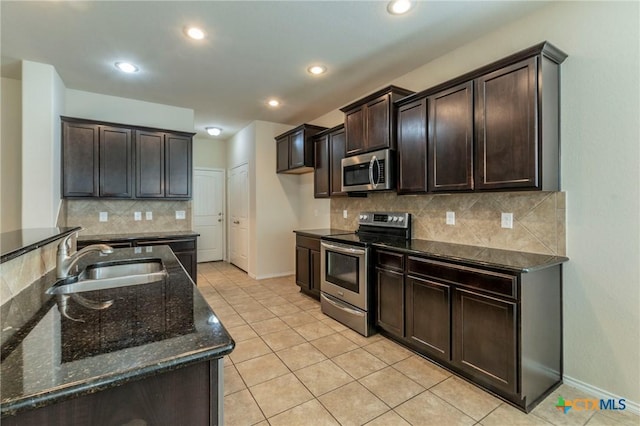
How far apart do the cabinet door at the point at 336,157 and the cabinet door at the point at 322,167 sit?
0.30 feet

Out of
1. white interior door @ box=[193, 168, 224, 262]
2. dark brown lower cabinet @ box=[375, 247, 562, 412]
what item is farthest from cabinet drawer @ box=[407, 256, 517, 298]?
white interior door @ box=[193, 168, 224, 262]

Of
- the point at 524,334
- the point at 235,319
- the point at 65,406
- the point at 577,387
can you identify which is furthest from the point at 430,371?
the point at 65,406

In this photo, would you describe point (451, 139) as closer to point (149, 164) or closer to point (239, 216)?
point (149, 164)

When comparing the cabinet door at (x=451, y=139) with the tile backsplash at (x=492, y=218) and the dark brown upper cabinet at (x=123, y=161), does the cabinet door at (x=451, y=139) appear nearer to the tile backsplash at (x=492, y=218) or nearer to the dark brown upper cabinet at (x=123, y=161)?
the tile backsplash at (x=492, y=218)

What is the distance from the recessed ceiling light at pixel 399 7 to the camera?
2.24 meters

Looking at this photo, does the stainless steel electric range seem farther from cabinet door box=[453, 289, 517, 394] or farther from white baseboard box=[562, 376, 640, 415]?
white baseboard box=[562, 376, 640, 415]

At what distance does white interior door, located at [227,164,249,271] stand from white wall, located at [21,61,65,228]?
282 cm

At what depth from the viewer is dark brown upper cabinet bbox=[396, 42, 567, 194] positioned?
2035 millimetres

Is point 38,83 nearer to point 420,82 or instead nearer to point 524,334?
point 420,82

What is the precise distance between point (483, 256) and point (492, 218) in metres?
0.53

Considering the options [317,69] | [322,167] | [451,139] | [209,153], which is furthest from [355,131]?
[209,153]

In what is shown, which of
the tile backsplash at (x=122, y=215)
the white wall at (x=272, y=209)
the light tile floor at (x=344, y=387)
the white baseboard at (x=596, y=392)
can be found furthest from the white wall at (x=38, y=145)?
the white baseboard at (x=596, y=392)

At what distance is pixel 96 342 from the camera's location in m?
0.85

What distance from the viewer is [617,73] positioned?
77.3 inches
